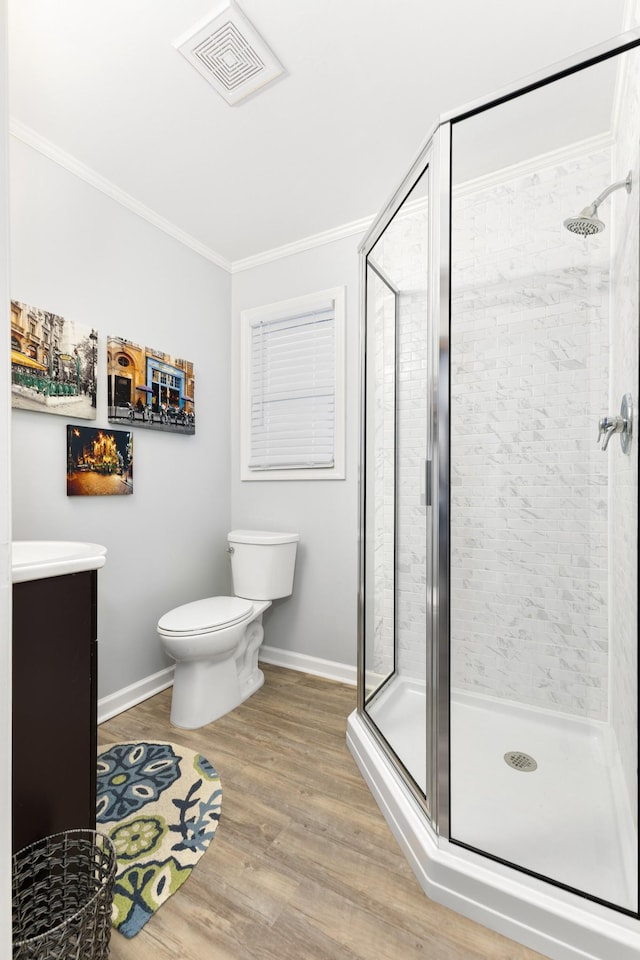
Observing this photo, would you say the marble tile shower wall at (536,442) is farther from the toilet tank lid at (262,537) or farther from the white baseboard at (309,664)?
the toilet tank lid at (262,537)

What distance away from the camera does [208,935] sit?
105 centimetres

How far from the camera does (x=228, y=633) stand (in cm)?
196

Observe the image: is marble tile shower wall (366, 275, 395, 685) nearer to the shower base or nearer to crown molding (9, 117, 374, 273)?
the shower base

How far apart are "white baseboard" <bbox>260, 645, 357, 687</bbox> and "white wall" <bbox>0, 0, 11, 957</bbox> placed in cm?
177

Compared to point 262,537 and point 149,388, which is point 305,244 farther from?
point 262,537

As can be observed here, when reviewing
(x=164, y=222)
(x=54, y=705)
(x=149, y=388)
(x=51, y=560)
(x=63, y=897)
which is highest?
(x=164, y=222)

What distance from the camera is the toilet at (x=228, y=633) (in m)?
1.90

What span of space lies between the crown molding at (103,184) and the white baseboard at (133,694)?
2265 mm

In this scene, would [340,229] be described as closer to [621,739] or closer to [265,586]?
[265,586]

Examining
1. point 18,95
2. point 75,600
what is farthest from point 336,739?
point 18,95

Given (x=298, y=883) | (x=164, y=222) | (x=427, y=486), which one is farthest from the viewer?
(x=164, y=222)

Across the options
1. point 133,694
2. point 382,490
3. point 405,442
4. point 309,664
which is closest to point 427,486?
point 405,442

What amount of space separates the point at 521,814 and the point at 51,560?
148cm

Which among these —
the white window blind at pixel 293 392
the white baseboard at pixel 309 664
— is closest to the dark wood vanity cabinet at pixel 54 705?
the white baseboard at pixel 309 664
